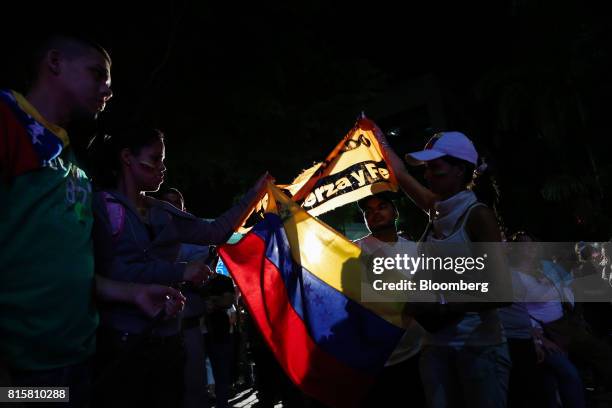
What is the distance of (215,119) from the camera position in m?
12.7

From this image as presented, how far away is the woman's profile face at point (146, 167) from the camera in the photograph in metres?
3.30

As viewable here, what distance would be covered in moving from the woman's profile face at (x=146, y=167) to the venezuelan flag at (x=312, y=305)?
1.70m

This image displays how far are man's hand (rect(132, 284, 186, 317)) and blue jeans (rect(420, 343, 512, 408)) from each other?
1.69 metres

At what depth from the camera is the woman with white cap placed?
330cm

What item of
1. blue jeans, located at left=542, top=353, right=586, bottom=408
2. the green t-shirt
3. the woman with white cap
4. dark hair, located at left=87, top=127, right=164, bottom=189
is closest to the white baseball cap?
the woman with white cap

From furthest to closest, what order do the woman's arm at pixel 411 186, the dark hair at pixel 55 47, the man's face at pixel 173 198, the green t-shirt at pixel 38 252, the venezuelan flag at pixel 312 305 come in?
the man's face at pixel 173 198 < the venezuelan flag at pixel 312 305 < the woman's arm at pixel 411 186 < the dark hair at pixel 55 47 < the green t-shirt at pixel 38 252

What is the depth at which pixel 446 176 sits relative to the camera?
3689mm

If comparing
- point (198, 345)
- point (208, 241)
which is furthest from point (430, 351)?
point (198, 345)

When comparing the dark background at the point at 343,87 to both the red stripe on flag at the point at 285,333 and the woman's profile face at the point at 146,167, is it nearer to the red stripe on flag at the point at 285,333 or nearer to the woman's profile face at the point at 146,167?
the woman's profile face at the point at 146,167

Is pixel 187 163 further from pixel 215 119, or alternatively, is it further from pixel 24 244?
pixel 24 244

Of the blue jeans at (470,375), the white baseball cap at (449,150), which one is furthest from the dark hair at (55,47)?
the blue jeans at (470,375)

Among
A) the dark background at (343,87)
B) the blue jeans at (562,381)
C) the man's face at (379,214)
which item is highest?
the dark background at (343,87)

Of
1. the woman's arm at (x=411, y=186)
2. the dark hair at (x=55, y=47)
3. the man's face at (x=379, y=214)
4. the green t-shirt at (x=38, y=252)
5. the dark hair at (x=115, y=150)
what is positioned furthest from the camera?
the man's face at (x=379, y=214)

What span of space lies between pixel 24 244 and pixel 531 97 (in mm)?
22856
